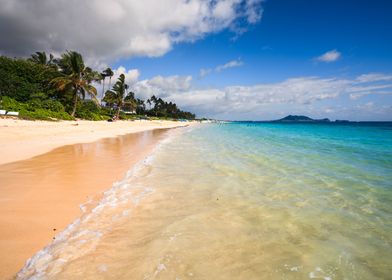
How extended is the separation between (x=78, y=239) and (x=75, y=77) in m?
41.2

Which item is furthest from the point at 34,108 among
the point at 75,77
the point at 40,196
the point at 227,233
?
the point at 227,233

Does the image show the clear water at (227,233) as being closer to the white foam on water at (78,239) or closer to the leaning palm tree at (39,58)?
the white foam on water at (78,239)

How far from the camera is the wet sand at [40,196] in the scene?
3537 mm

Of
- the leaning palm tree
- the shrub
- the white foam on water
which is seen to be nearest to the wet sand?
the white foam on water

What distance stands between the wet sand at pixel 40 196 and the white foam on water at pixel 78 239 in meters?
0.14

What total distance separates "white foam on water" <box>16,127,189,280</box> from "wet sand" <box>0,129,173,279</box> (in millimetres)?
141

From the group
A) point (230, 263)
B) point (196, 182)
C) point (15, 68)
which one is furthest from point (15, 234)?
point (15, 68)

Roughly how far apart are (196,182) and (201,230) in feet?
10.7

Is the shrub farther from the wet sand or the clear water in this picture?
the clear water

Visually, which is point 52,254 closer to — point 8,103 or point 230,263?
point 230,263

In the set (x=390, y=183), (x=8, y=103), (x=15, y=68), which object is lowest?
(x=390, y=183)

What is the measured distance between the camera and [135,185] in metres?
6.95

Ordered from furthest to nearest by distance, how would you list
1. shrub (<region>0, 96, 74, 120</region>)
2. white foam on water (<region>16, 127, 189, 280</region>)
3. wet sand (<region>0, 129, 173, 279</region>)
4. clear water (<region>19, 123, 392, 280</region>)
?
shrub (<region>0, 96, 74, 120</region>)
wet sand (<region>0, 129, 173, 279</region>)
clear water (<region>19, 123, 392, 280</region>)
white foam on water (<region>16, 127, 189, 280</region>)

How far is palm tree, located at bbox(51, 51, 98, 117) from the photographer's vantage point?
38603 mm
